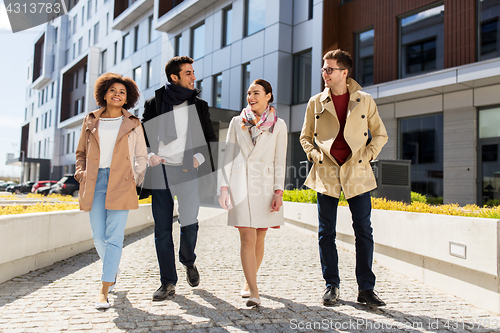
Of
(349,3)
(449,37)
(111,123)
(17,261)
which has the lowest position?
(17,261)

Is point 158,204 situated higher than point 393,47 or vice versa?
point 393,47

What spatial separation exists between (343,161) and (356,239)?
0.74 metres

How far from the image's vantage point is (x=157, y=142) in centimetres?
391

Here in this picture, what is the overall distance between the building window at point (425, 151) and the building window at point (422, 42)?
5.86 ft

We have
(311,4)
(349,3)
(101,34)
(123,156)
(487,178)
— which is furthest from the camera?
(101,34)

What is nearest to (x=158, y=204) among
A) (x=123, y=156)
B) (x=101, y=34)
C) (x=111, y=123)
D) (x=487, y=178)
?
(x=123, y=156)

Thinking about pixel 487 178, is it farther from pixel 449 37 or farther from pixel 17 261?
pixel 17 261

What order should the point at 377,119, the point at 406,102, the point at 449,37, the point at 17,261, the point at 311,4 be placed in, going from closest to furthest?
the point at 377,119
the point at 17,261
the point at 449,37
the point at 406,102
the point at 311,4

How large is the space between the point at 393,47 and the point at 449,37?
2.14 meters

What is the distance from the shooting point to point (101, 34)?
1638 inches

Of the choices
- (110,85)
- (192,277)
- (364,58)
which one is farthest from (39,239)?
(364,58)

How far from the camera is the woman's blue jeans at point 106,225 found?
11.7 ft

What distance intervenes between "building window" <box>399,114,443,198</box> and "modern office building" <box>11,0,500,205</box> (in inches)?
1.4

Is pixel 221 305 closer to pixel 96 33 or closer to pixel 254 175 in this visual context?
pixel 254 175
